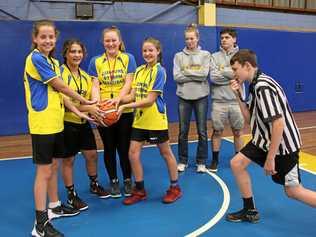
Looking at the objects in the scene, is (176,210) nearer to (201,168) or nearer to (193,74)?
(201,168)

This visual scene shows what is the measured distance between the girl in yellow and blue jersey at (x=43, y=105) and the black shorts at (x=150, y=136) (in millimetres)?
783

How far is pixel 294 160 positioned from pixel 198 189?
1353 millimetres

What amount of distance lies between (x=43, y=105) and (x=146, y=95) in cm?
98

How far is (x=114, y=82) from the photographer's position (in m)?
3.61

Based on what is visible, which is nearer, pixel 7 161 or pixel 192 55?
pixel 192 55

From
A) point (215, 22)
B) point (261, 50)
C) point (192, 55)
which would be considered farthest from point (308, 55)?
point (192, 55)

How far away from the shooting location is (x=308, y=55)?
923cm

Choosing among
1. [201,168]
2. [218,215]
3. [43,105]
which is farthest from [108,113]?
[201,168]

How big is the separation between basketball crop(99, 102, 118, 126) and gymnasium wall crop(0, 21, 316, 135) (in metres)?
3.69

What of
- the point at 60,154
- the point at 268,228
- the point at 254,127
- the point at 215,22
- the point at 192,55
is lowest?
the point at 268,228

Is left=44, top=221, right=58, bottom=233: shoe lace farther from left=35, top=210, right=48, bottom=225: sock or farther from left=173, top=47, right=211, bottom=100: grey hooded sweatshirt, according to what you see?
left=173, top=47, right=211, bottom=100: grey hooded sweatshirt

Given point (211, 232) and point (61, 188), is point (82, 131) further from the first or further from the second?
point (211, 232)

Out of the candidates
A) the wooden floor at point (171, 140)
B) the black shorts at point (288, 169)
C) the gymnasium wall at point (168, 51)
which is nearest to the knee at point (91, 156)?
the black shorts at point (288, 169)

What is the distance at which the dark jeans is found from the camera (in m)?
3.73
